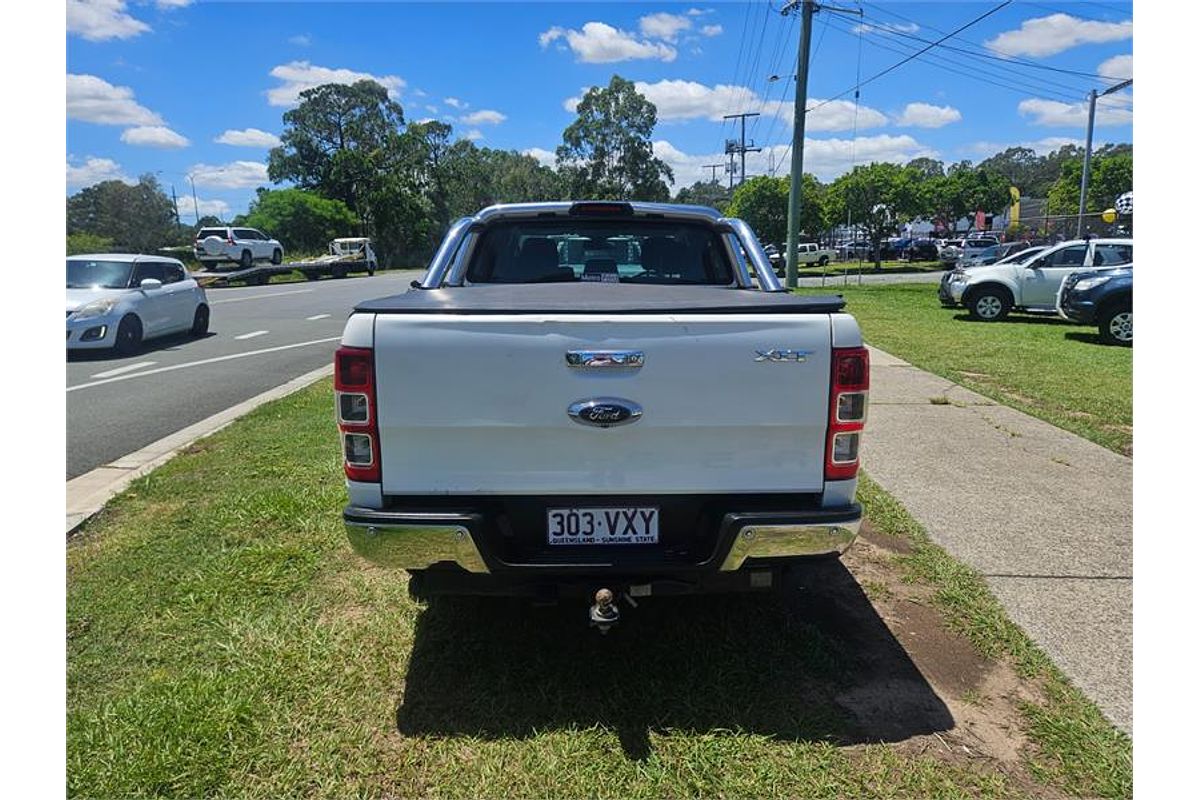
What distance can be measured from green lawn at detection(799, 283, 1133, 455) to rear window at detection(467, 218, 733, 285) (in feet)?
14.3

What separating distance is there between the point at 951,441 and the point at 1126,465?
4.26 ft

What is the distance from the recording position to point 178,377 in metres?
10.1

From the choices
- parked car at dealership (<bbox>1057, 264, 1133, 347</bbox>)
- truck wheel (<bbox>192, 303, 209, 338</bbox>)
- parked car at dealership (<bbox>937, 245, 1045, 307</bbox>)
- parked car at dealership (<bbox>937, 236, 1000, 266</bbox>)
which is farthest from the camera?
parked car at dealership (<bbox>937, 236, 1000, 266</bbox>)

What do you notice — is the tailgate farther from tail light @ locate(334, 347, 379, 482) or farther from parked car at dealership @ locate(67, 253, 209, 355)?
parked car at dealership @ locate(67, 253, 209, 355)

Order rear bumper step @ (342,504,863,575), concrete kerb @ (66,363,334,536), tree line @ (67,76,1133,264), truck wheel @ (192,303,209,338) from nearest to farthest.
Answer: rear bumper step @ (342,504,863,575), concrete kerb @ (66,363,334,536), truck wheel @ (192,303,209,338), tree line @ (67,76,1133,264)

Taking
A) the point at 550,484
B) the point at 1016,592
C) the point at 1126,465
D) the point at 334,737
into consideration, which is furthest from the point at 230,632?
the point at 1126,465

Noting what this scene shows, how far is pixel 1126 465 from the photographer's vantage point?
6.07m

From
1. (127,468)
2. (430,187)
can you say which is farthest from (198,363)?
(430,187)

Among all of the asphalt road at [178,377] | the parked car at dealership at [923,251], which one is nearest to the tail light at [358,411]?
the asphalt road at [178,377]

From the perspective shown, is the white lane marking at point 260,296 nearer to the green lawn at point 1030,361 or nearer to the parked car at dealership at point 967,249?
the green lawn at point 1030,361

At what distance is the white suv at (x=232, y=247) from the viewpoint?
35.9 meters

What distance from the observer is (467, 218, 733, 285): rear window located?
473cm

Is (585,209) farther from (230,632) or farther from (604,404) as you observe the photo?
(230,632)

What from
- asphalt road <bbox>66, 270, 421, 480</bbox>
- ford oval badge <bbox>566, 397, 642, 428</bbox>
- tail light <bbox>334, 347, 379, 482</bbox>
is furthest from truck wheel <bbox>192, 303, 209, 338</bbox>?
ford oval badge <bbox>566, 397, 642, 428</bbox>
